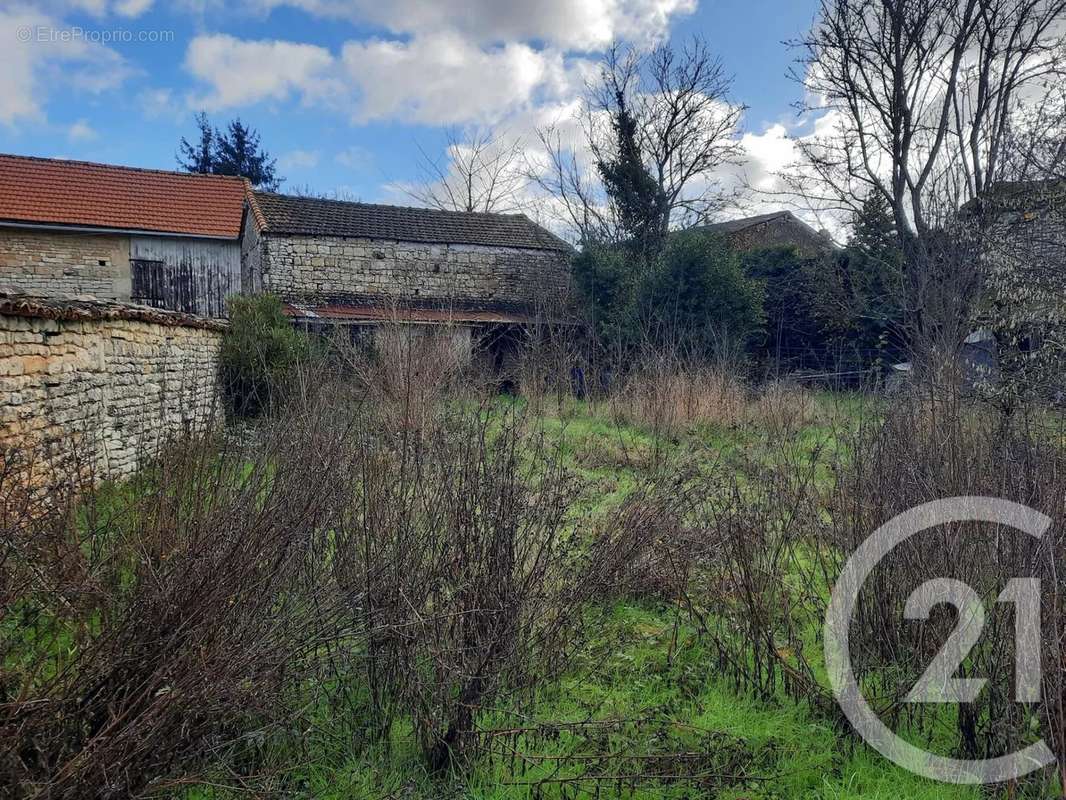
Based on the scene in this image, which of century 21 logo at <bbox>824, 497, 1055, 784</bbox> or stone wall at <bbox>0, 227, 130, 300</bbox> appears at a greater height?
stone wall at <bbox>0, 227, 130, 300</bbox>

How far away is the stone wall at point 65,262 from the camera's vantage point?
60.1ft

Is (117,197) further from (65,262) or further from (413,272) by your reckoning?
(413,272)

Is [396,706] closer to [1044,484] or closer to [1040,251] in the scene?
[1044,484]

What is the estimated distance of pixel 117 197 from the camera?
2003 centimetres

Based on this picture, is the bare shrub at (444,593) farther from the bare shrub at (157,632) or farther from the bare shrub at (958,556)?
the bare shrub at (958,556)

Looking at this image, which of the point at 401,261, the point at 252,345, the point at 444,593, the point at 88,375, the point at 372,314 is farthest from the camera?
the point at 401,261

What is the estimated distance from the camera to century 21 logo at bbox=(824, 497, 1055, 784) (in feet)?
8.61

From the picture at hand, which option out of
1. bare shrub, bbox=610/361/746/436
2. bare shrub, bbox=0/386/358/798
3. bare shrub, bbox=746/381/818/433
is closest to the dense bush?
bare shrub, bbox=610/361/746/436

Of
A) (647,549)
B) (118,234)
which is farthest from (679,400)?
(118,234)

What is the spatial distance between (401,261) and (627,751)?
18572mm

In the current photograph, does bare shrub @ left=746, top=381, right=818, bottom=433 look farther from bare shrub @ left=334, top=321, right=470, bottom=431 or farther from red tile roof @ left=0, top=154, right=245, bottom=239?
red tile roof @ left=0, top=154, right=245, bottom=239

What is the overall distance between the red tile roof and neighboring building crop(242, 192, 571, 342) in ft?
4.87

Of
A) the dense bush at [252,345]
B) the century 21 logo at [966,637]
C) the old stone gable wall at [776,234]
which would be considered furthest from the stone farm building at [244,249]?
the century 21 logo at [966,637]

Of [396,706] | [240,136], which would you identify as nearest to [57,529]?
[396,706]
